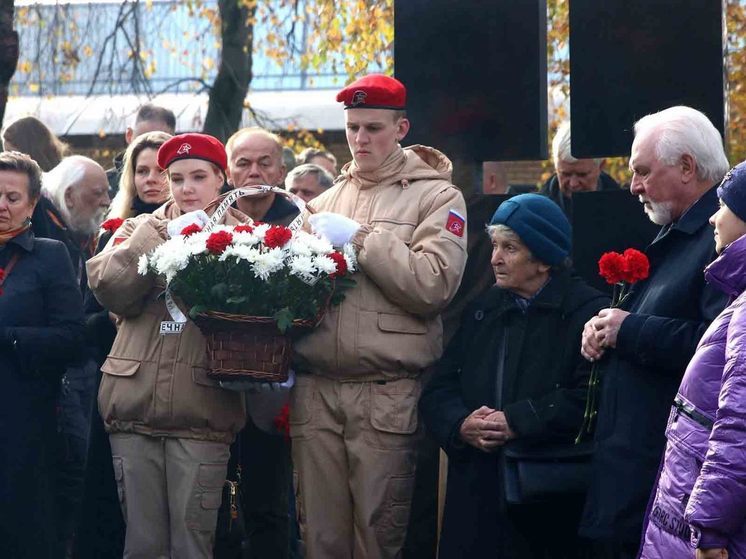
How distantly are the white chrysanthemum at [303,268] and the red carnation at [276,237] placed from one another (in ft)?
0.31

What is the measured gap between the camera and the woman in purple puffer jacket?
395 centimetres

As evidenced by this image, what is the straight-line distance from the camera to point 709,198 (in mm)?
5043

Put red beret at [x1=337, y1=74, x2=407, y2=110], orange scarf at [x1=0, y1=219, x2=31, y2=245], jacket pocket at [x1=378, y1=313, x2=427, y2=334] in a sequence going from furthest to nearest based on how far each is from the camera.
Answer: orange scarf at [x1=0, y1=219, x2=31, y2=245]
red beret at [x1=337, y1=74, x2=407, y2=110]
jacket pocket at [x1=378, y1=313, x2=427, y2=334]

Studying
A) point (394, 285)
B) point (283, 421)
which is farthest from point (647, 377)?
point (283, 421)

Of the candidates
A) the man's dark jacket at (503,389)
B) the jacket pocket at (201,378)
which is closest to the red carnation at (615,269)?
the man's dark jacket at (503,389)

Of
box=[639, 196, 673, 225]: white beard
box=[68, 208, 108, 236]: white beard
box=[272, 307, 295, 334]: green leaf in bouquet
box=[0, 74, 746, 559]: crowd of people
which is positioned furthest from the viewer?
box=[68, 208, 108, 236]: white beard

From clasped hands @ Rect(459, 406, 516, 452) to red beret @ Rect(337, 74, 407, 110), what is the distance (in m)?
1.37

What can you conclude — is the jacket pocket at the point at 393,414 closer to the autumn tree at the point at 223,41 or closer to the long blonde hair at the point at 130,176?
the long blonde hair at the point at 130,176

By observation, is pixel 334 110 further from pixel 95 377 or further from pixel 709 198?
pixel 709 198

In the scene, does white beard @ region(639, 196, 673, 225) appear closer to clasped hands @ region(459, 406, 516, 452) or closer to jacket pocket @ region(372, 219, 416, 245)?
clasped hands @ region(459, 406, 516, 452)

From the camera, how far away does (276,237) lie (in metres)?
5.39

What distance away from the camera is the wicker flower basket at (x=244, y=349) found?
535 centimetres

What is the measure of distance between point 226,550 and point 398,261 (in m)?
1.80

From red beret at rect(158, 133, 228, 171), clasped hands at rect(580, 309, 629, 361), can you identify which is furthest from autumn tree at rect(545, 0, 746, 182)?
clasped hands at rect(580, 309, 629, 361)
